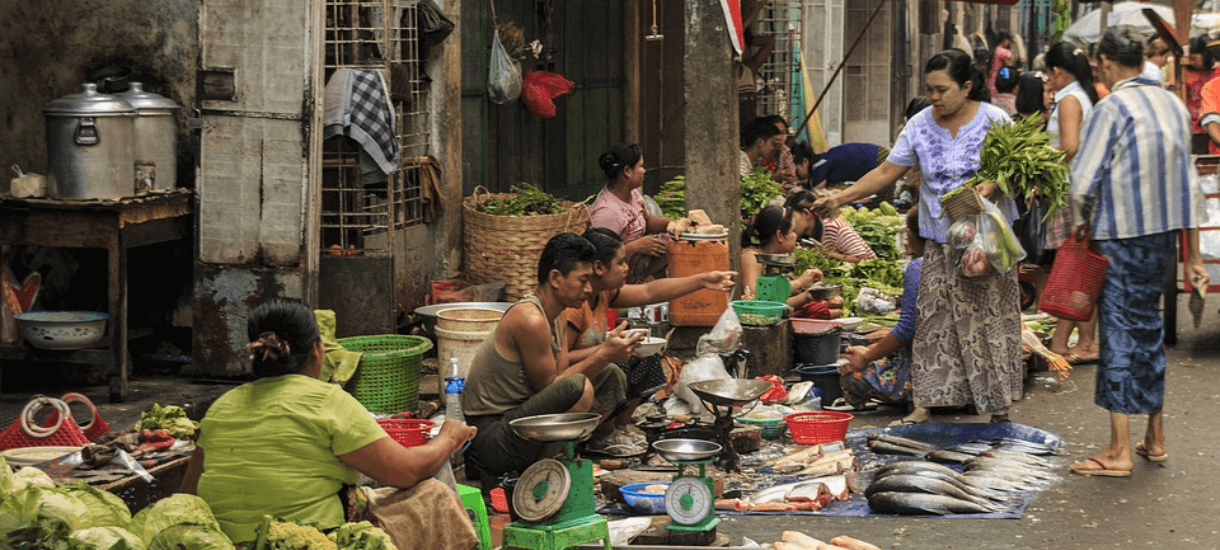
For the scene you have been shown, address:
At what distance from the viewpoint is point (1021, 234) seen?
12109 mm

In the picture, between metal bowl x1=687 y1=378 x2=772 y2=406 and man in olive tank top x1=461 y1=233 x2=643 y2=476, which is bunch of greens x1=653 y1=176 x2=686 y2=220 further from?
man in olive tank top x1=461 y1=233 x2=643 y2=476

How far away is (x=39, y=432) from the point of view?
275 inches

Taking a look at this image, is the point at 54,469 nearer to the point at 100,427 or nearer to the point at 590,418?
the point at 100,427

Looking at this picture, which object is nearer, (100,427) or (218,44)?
(100,427)

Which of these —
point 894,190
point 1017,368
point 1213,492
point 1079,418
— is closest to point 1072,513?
point 1213,492

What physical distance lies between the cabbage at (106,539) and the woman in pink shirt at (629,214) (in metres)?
5.79

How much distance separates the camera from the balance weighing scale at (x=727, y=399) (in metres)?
7.46

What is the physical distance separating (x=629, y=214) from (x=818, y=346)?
157 centimetres

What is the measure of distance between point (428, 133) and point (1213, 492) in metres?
5.69

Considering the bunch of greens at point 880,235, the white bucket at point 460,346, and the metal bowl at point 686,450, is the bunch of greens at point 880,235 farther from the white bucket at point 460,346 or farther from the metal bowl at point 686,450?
the metal bowl at point 686,450

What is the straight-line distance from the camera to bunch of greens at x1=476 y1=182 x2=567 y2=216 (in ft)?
35.6

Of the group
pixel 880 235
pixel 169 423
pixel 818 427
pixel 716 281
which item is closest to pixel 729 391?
pixel 716 281

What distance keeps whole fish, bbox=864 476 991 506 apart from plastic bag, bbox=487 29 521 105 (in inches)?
217

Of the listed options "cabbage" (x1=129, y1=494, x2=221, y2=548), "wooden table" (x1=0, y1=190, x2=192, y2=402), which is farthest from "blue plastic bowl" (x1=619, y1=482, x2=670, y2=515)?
"wooden table" (x1=0, y1=190, x2=192, y2=402)
